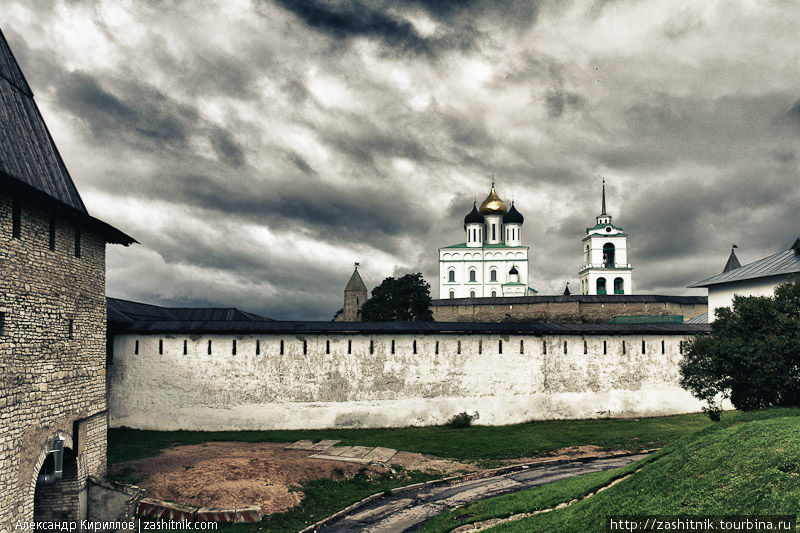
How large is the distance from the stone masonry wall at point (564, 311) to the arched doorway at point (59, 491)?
40741mm

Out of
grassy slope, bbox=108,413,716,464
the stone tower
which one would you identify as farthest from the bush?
the stone tower

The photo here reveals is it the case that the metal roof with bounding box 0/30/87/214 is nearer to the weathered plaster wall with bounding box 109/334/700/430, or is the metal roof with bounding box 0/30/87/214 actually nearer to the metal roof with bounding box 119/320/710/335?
the metal roof with bounding box 119/320/710/335

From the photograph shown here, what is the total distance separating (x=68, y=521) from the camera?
11.6m

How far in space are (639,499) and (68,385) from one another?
475 inches

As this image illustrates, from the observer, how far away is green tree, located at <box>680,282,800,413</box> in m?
14.4

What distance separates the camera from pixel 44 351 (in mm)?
10914

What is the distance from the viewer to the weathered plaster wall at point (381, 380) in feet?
73.4

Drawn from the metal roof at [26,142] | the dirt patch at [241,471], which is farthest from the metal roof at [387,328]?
the metal roof at [26,142]

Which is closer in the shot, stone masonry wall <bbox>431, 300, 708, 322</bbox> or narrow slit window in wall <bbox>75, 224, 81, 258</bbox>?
narrow slit window in wall <bbox>75, 224, 81, 258</bbox>

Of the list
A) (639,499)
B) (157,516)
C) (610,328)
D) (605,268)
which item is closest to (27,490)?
(157,516)

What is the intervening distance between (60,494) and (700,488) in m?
13.1

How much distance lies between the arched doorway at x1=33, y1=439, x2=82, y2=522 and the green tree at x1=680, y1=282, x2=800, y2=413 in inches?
691

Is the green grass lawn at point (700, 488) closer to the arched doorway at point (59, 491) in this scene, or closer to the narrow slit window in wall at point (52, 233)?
the arched doorway at point (59, 491)

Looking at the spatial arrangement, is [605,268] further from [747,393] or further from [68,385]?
[68,385]
